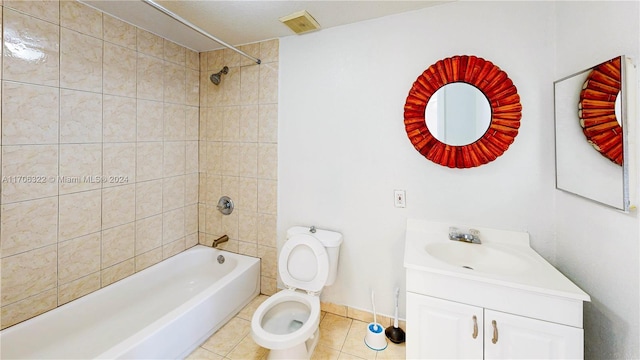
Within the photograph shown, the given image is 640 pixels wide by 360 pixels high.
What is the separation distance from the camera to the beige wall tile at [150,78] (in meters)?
1.98

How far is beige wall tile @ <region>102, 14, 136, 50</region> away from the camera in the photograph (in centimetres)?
176

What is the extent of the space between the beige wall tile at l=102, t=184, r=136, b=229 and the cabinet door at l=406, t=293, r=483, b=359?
6.76ft

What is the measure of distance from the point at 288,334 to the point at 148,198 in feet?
5.14

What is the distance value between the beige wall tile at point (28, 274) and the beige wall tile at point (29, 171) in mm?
332

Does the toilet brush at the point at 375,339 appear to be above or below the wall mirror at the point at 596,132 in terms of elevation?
below

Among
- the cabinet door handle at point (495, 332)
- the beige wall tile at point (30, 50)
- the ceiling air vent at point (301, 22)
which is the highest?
the ceiling air vent at point (301, 22)

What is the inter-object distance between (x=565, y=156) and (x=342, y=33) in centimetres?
157

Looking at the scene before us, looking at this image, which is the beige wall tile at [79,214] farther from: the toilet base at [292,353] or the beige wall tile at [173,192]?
the toilet base at [292,353]

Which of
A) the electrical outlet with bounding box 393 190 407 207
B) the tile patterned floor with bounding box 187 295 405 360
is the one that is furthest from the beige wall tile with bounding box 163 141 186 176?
the electrical outlet with bounding box 393 190 407 207

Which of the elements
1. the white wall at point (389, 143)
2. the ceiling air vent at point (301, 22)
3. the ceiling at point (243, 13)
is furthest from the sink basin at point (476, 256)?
the ceiling air vent at point (301, 22)

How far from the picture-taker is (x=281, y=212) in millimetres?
2146

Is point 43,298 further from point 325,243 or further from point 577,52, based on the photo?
point 577,52

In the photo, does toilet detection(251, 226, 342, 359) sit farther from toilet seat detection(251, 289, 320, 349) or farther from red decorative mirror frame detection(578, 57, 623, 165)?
red decorative mirror frame detection(578, 57, 623, 165)

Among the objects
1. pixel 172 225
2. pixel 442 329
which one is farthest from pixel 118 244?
pixel 442 329
